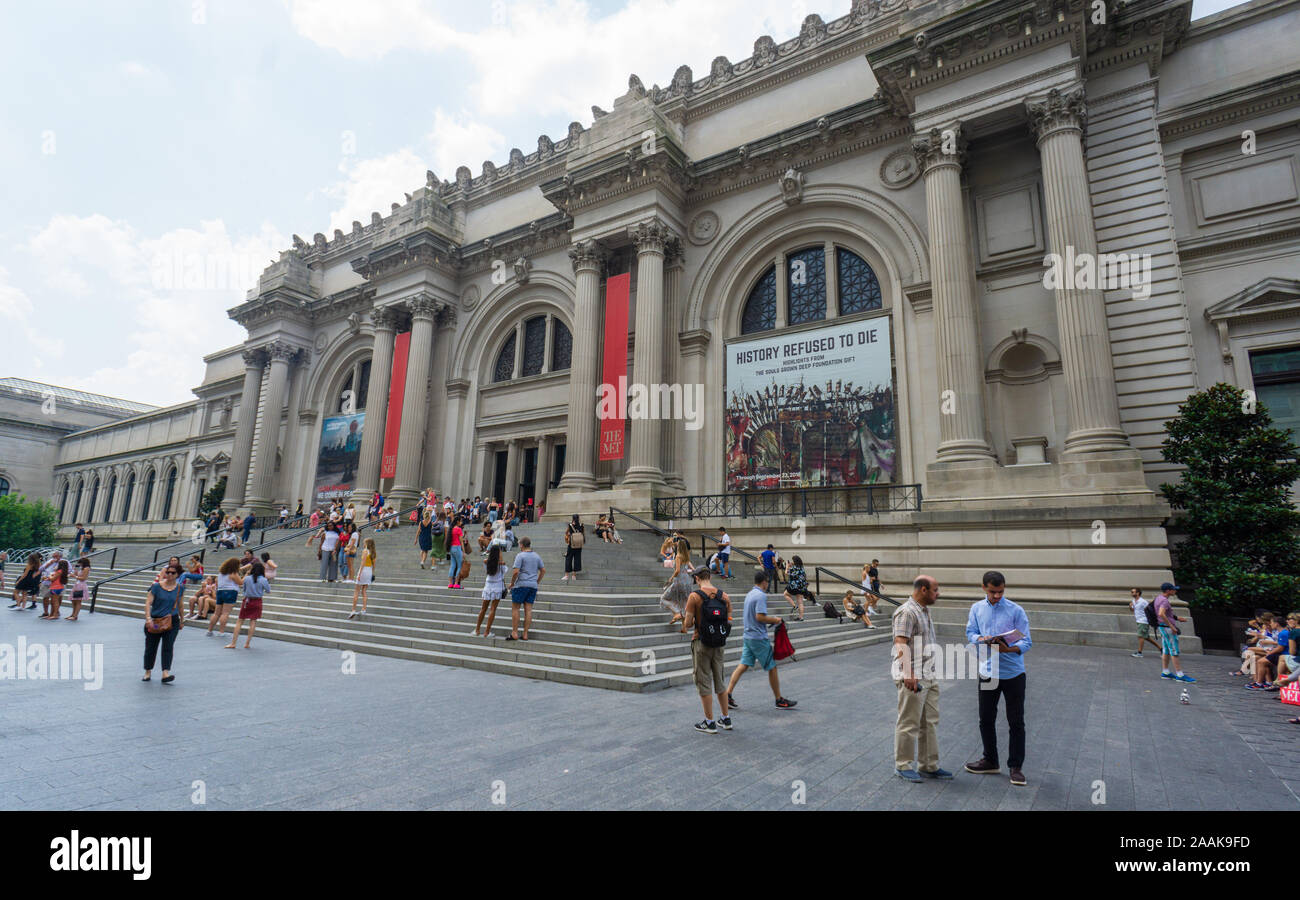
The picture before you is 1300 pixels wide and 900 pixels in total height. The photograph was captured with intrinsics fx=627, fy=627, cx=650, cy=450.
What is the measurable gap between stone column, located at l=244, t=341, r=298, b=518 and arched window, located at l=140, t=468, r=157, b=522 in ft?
64.7

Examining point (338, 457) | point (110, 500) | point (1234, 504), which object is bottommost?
point (1234, 504)

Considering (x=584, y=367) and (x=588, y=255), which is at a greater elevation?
(x=588, y=255)

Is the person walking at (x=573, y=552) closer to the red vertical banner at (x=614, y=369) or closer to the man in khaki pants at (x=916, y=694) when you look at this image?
the red vertical banner at (x=614, y=369)

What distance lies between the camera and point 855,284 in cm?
2103

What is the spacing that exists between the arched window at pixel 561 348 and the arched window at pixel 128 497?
42.2 metres

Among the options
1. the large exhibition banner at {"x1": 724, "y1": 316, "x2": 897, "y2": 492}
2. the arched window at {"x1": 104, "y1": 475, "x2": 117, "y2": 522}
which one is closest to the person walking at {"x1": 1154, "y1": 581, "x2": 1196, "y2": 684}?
the large exhibition banner at {"x1": 724, "y1": 316, "x2": 897, "y2": 492}

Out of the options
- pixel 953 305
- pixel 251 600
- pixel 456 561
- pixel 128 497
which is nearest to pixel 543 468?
pixel 456 561

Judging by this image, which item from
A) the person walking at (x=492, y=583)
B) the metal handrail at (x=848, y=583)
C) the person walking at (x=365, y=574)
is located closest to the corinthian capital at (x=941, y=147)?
the metal handrail at (x=848, y=583)

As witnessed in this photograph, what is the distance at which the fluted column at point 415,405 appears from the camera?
91.2 ft

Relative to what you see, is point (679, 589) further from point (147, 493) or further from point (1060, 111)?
point (147, 493)

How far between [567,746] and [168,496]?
51834 mm

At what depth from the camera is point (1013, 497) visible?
14.7 m

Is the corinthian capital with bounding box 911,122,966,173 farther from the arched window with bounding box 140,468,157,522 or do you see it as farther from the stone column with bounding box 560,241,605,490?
the arched window with bounding box 140,468,157,522
